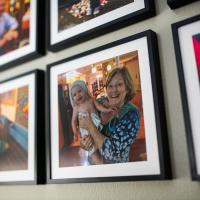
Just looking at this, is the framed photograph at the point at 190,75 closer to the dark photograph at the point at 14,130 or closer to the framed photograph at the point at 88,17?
the framed photograph at the point at 88,17

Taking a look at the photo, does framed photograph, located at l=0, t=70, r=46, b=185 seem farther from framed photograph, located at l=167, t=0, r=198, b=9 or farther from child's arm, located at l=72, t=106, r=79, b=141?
framed photograph, located at l=167, t=0, r=198, b=9

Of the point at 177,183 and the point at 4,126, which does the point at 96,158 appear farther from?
the point at 4,126

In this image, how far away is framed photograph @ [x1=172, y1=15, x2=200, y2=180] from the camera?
58 centimetres

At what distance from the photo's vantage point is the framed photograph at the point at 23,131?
0.84 m

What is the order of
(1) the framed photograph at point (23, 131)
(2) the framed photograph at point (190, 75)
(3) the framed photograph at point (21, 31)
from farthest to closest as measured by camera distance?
1. (3) the framed photograph at point (21, 31)
2. (1) the framed photograph at point (23, 131)
3. (2) the framed photograph at point (190, 75)

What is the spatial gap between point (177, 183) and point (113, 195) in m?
0.16

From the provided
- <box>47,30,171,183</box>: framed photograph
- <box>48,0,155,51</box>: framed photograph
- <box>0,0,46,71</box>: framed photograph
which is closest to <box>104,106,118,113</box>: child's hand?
<box>47,30,171,183</box>: framed photograph

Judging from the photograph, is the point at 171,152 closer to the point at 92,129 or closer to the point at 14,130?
the point at 92,129

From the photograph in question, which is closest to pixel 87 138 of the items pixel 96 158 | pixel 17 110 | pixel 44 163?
pixel 96 158

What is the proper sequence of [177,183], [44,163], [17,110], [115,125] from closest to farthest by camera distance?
[177,183] < [115,125] < [44,163] < [17,110]

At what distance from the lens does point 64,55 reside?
0.87m

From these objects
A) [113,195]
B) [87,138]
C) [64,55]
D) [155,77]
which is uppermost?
[64,55]

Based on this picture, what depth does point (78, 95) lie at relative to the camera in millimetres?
785

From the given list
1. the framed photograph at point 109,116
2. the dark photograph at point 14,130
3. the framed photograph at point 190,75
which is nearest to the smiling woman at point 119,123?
the framed photograph at point 109,116
